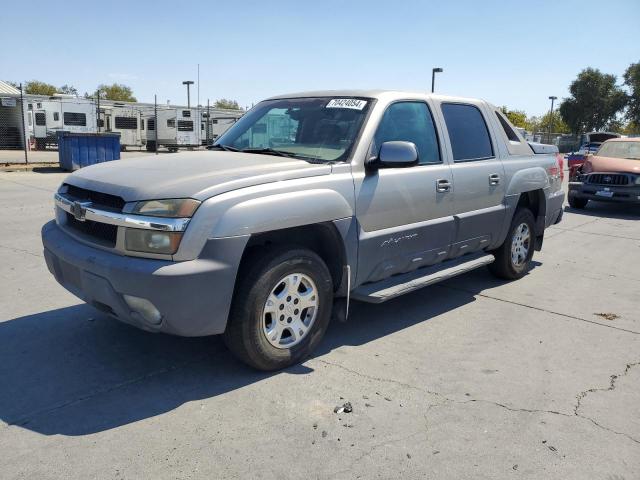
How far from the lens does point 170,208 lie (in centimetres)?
317

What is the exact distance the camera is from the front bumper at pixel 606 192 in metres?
11.6

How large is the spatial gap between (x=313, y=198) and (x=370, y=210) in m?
0.57

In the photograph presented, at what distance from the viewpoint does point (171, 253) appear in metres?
3.14

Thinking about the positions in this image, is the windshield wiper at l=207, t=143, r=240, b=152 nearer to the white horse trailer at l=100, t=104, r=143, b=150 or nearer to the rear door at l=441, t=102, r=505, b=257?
the rear door at l=441, t=102, r=505, b=257

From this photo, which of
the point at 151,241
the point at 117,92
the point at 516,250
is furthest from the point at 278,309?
the point at 117,92

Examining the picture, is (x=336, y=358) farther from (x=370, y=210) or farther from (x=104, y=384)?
(x=104, y=384)

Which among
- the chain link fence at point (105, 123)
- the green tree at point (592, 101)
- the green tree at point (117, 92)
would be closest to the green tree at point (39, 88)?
the green tree at point (117, 92)

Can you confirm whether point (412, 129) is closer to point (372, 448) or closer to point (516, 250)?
point (516, 250)

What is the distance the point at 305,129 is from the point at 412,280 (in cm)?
148

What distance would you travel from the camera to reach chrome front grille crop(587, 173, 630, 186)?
11791mm

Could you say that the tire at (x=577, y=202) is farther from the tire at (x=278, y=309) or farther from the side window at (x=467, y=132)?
the tire at (x=278, y=309)

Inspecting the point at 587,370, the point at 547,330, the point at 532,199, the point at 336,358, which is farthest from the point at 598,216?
the point at 336,358

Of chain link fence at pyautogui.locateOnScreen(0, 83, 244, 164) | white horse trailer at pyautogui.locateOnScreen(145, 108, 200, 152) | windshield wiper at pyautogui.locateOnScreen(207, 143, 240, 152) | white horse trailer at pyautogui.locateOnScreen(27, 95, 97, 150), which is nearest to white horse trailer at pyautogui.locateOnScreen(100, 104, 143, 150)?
chain link fence at pyautogui.locateOnScreen(0, 83, 244, 164)

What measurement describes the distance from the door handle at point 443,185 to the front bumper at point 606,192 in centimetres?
879
